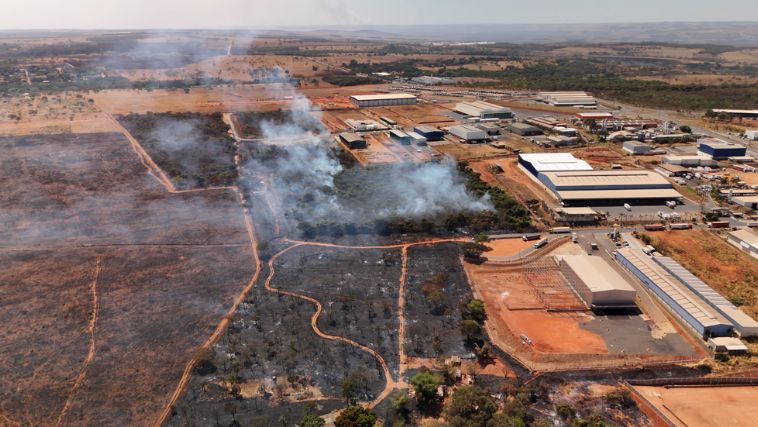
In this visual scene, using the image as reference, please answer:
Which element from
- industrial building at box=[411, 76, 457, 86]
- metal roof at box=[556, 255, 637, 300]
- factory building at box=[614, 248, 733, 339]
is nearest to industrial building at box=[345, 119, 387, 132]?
metal roof at box=[556, 255, 637, 300]

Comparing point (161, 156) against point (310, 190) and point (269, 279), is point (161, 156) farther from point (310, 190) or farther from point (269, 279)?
point (269, 279)

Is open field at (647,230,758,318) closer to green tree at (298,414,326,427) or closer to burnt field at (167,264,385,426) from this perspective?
burnt field at (167,264,385,426)

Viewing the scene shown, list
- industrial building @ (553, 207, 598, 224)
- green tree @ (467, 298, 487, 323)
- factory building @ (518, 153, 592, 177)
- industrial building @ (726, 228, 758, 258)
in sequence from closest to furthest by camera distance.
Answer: green tree @ (467, 298, 487, 323), industrial building @ (726, 228, 758, 258), industrial building @ (553, 207, 598, 224), factory building @ (518, 153, 592, 177)

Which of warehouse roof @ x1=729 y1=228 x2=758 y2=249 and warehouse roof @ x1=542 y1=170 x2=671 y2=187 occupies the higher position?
warehouse roof @ x1=542 y1=170 x2=671 y2=187

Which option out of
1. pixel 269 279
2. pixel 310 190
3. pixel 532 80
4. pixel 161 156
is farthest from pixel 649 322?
pixel 532 80

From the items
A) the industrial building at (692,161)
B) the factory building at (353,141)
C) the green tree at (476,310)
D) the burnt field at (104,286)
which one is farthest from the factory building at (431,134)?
the green tree at (476,310)

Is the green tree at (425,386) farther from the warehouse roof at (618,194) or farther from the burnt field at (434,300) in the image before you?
the warehouse roof at (618,194)
